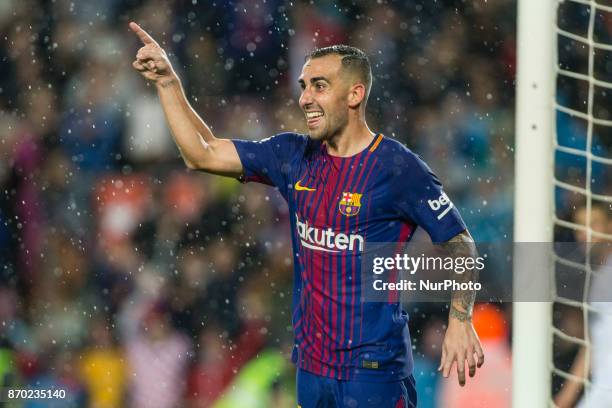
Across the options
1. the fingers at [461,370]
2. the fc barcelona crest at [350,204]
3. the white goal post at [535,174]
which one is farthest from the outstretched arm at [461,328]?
the fc barcelona crest at [350,204]

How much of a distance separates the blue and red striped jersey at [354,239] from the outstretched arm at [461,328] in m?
0.05

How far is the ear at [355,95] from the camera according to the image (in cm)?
355

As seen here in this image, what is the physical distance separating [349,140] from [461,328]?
0.77 meters

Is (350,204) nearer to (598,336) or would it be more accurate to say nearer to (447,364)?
(447,364)

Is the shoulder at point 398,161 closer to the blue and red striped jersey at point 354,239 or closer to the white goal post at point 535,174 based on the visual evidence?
the blue and red striped jersey at point 354,239

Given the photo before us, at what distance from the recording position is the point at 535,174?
10.1ft

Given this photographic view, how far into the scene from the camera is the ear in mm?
3555

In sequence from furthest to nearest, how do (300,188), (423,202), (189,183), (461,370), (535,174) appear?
(189,183)
(300,188)
(423,202)
(461,370)
(535,174)

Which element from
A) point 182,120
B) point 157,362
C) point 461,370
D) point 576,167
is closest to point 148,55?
point 182,120

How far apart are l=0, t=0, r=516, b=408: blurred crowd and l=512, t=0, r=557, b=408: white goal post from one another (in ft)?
7.10

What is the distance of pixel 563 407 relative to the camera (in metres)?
4.54

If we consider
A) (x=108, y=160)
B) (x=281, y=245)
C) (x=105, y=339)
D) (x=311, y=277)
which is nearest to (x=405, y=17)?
(x=281, y=245)

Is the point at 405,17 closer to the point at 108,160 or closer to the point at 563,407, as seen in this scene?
the point at 108,160

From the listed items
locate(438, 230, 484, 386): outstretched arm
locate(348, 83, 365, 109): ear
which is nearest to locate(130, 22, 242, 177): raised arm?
locate(348, 83, 365, 109): ear
